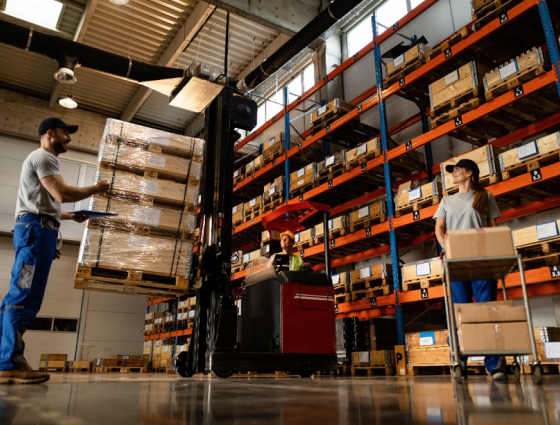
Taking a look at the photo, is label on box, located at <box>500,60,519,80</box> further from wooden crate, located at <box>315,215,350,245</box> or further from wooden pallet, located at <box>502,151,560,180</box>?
wooden crate, located at <box>315,215,350,245</box>

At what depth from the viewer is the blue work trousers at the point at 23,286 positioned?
3.42m

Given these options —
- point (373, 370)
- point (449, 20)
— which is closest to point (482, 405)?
point (373, 370)

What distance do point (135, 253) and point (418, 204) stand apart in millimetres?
4381

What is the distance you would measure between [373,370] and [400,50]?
5.94m

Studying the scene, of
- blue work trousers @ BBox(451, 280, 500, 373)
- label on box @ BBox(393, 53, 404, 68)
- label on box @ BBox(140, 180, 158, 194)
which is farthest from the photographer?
label on box @ BBox(393, 53, 404, 68)

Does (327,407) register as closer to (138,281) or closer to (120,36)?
(138,281)

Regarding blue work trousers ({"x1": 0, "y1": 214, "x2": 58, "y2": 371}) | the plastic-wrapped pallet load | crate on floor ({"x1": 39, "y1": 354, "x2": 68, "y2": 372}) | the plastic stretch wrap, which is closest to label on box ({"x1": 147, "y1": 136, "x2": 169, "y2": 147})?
the plastic-wrapped pallet load

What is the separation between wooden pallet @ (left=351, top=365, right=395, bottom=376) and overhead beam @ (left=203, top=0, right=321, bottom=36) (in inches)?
311

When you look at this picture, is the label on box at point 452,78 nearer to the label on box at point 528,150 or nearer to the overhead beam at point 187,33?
the label on box at point 528,150

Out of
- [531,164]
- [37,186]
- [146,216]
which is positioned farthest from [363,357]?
[37,186]

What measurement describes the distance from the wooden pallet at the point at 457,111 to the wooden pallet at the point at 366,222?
176 cm

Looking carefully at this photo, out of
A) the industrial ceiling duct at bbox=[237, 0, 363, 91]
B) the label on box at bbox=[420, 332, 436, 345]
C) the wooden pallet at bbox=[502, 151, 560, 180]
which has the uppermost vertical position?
the industrial ceiling duct at bbox=[237, 0, 363, 91]

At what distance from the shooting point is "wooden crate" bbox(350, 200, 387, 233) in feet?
25.9

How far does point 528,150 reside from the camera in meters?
5.75
